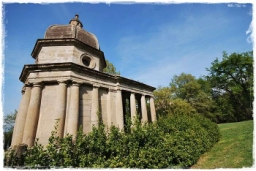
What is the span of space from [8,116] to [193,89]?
131 feet

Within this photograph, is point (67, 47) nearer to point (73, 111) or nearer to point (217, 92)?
point (73, 111)

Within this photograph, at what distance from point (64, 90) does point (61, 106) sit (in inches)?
40.7

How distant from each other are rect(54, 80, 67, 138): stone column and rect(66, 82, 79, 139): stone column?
0.35m

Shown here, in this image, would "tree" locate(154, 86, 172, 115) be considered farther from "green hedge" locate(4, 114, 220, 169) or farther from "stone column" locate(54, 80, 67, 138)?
"green hedge" locate(4, 114, 220, 169)

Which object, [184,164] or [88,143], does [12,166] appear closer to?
[88,143]

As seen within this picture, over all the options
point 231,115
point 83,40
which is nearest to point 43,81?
point 83,40

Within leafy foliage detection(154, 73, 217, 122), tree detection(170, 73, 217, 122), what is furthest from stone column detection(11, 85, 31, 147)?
tree detection(170, 73, 217, 122)

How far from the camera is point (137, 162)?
472 cm

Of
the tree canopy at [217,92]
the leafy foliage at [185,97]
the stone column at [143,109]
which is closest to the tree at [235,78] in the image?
the tree canopy at [217,92]

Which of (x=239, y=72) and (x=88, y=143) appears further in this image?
(x=239, y=72)

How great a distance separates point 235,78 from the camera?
2998 cm

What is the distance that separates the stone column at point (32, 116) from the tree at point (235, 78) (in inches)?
1248

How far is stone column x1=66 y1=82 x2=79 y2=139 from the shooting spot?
29.0 ft

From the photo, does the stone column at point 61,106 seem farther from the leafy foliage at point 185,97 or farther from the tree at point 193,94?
the tree at point 193,94
